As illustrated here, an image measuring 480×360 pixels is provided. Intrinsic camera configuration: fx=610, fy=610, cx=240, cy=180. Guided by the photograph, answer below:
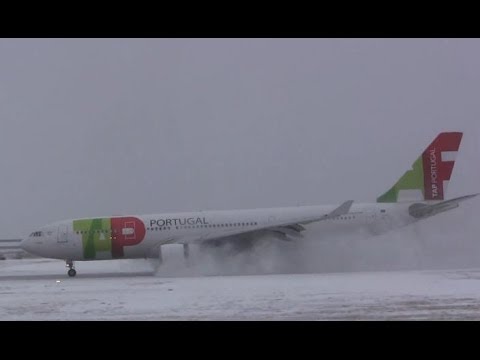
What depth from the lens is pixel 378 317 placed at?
9.85 metres

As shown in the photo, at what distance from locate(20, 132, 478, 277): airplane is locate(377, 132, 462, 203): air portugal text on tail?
41mm

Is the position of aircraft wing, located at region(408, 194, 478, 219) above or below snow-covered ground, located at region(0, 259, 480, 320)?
above

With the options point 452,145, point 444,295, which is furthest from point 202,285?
point 452,145

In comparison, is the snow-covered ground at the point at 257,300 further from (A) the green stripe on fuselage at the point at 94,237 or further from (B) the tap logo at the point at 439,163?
(B) the tap logo at the point at 439,163

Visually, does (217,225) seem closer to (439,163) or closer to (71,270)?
(71,270)

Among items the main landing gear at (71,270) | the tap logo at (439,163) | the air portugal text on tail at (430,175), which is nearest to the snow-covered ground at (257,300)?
the main landing gear at (71,270)

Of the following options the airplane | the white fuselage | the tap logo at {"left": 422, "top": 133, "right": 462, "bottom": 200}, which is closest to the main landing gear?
the airplane

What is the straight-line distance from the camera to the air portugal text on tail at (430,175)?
25.0m

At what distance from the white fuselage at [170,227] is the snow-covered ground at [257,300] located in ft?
22.2

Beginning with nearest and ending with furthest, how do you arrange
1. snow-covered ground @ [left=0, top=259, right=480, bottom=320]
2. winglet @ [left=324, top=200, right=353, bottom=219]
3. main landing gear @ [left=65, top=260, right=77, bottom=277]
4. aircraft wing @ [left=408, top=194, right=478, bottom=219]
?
snow-covered ground @ [left=0, top=259, right=480, bottom=320]
main landing gear @ [left=65, top=260, right=77, bottom=277]
winglet @ [left=324, top=200, right=353, bottom=219]
aircraft wing @ [left=408, top=194, right=478, bottom=219]

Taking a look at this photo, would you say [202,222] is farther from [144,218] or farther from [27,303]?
[27,303]

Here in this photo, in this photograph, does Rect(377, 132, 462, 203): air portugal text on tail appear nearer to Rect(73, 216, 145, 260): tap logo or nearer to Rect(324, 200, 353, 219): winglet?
Rect(324, 200, 353, 219): winglet

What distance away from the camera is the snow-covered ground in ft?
34.0

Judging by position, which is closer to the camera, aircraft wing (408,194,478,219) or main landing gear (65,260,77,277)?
main landing gear (65,260,77,277)
